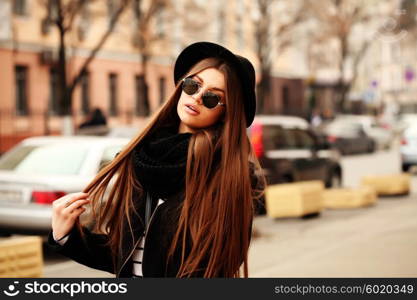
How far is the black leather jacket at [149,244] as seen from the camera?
2768mm

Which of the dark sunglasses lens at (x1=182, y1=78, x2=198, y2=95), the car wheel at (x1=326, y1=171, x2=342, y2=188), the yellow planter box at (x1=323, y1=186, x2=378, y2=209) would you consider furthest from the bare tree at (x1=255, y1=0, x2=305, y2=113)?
the dark sunglasses lens at (x1=182, y1=78, x2=198, y2=95)

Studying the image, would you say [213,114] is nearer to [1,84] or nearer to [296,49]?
[1,84]

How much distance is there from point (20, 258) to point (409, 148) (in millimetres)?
16537

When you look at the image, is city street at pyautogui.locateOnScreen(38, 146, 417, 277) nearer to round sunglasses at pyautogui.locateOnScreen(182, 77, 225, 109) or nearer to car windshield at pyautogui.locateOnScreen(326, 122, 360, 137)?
round sunglasses at pyautogui.locateOnScreen(182, 77, 225, 109)

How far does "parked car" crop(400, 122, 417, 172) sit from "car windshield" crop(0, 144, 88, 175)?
1415 cm

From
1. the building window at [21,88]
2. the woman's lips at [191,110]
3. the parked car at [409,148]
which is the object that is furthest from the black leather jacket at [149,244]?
the building window at [21,88]

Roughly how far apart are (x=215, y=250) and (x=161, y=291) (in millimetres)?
290

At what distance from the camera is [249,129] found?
14797 millimetres

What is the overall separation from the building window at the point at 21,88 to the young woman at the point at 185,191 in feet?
94.1

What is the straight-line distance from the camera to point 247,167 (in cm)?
280

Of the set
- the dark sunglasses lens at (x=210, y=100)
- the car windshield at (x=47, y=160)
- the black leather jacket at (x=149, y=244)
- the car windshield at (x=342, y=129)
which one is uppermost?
the dark sunglasses lens at (x=210, y=100)

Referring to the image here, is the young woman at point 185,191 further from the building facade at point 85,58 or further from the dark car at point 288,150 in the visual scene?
the building facade at point 85,58

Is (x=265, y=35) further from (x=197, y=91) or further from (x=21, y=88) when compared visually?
(x=197, y=91)

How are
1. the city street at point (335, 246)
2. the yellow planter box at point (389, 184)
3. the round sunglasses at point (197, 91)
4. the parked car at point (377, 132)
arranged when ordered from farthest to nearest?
the parked car at point (377, 132), the yellow planter box at point (389, 184), the city street at point (335, 246), the round sunglasses at point (197, 91)
